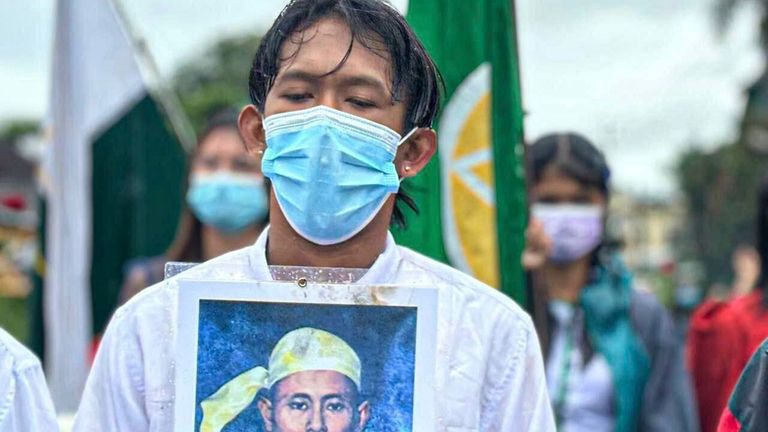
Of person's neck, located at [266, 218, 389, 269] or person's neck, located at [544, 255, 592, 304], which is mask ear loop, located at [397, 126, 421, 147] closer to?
person's neck, located at [266, 218, 389, 269]

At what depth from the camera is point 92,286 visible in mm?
8367

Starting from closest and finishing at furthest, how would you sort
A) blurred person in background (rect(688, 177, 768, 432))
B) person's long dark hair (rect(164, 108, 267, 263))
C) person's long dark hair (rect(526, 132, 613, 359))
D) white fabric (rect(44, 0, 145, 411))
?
1. person's long dark hair (rect(526, 132, 613, 359))
2. blurred person in background (rect(688, 177, 768, 432))
3. person's long dark hair (rect(164, 108, 267, 263))
4. white fabric (rect(44, 0, 145, 411))

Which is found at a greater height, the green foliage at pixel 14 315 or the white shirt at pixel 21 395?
the green foliage at pixel 14 315

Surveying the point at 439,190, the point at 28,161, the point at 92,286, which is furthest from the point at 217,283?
the point at 28,161

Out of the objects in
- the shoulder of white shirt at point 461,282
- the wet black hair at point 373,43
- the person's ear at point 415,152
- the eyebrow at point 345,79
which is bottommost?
the shoulder of white shirt at point 461,282

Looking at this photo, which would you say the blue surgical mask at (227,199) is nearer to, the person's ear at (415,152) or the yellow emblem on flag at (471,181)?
the yellow emblem on flag at (471,181)

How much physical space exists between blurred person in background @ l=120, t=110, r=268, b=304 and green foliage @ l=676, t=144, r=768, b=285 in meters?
30.6

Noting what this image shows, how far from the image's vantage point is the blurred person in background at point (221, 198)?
6.25 m

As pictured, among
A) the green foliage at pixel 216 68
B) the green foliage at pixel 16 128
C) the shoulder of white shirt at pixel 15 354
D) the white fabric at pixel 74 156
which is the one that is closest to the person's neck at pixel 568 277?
the white fabric at pixel 74 156

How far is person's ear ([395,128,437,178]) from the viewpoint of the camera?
118 inches

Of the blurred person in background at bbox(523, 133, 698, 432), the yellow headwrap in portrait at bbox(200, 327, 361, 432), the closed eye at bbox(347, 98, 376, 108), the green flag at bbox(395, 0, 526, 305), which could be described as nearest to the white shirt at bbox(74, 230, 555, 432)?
the yellow headwrap in portrait at bbox(200, 327, 361, 432)

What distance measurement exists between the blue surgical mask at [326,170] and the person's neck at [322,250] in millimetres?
41

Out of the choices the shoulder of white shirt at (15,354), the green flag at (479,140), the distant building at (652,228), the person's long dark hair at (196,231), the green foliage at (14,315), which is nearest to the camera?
the shoulder of white shirt at (15,354)

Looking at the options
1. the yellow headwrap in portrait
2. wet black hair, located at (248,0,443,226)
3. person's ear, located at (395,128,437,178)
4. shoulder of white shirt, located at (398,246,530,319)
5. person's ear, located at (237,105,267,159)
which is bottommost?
the yellow headwrap in portrait
